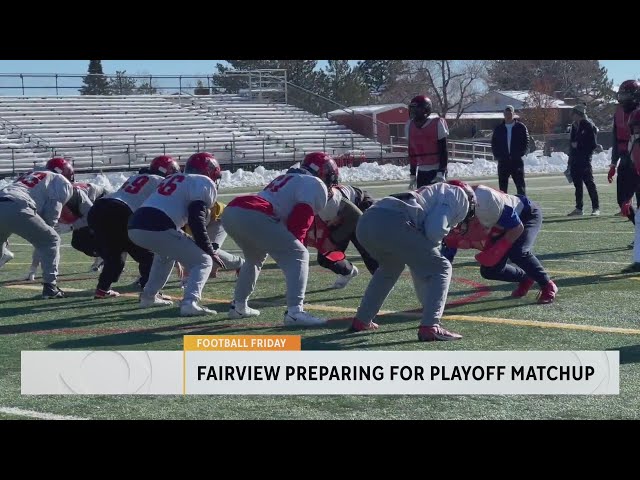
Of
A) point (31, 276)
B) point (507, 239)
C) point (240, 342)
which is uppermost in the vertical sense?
point (507, 239)

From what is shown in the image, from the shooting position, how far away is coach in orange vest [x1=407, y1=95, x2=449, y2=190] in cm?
1266

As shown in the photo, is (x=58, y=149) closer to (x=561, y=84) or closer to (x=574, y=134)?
(x=574, y=134)

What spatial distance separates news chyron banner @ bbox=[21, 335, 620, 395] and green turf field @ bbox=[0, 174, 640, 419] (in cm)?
9

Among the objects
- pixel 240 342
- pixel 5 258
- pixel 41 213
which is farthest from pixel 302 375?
pixel 5 258

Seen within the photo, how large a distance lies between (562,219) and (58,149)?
19519 mm

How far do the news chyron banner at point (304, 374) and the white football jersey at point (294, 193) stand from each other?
1905 mm

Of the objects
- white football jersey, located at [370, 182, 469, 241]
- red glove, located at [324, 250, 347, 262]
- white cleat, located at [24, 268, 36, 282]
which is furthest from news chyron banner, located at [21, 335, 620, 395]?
white cleat, located at [24, 268, 36, 282]

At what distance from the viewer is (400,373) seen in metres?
6.50

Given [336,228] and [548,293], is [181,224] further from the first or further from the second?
[548,293]

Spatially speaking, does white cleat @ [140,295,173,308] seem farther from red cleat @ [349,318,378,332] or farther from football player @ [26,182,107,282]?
red cleat @ [349,318,378,332]

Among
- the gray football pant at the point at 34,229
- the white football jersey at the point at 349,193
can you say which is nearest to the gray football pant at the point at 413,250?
the white football jersey at the point at 349,193

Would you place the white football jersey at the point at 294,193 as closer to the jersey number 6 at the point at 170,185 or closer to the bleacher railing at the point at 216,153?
the jersey number 6 at the point at 170,185

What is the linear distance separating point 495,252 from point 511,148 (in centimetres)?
741

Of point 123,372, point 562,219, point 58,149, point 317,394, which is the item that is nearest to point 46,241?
point 123,372
